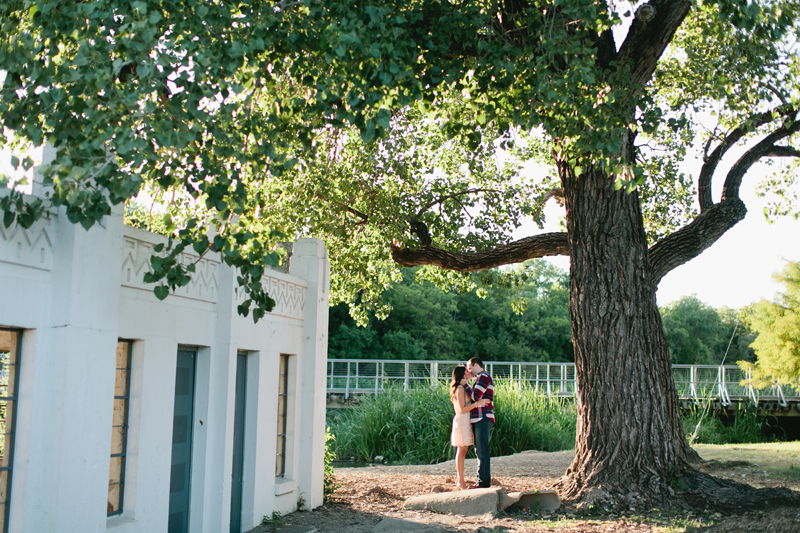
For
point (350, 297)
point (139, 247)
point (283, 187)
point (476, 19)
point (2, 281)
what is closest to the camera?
point (2, 281)

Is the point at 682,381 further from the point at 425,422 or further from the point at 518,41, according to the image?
the point at 518,41

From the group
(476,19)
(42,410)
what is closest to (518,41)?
(476,19)

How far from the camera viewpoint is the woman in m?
9.70

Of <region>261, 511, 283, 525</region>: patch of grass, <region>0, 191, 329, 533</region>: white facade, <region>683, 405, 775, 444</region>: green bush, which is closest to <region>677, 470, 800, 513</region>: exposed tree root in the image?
<region>0, 191, 329, 533</region>: white facade

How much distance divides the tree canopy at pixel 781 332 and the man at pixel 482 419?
1481 centimetres

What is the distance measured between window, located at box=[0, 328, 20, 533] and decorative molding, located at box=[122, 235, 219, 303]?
1014mm

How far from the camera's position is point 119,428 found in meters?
5.87

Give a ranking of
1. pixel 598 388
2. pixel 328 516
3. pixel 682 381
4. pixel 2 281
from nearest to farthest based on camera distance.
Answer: pixel 2 281
pixel 328 516
pixel 598 388
pixel 682 381

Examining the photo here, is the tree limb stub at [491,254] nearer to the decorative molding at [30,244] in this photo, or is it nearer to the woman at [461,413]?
the woman at [461,413]

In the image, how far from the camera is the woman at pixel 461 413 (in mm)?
Result: 9695

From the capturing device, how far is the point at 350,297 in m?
15.3

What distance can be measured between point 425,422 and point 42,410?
13.0 m

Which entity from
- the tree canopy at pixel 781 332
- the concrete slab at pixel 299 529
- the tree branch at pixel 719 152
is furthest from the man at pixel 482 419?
the tree canopy at pixel 781 332

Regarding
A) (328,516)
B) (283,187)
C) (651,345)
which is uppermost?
(283,187)
